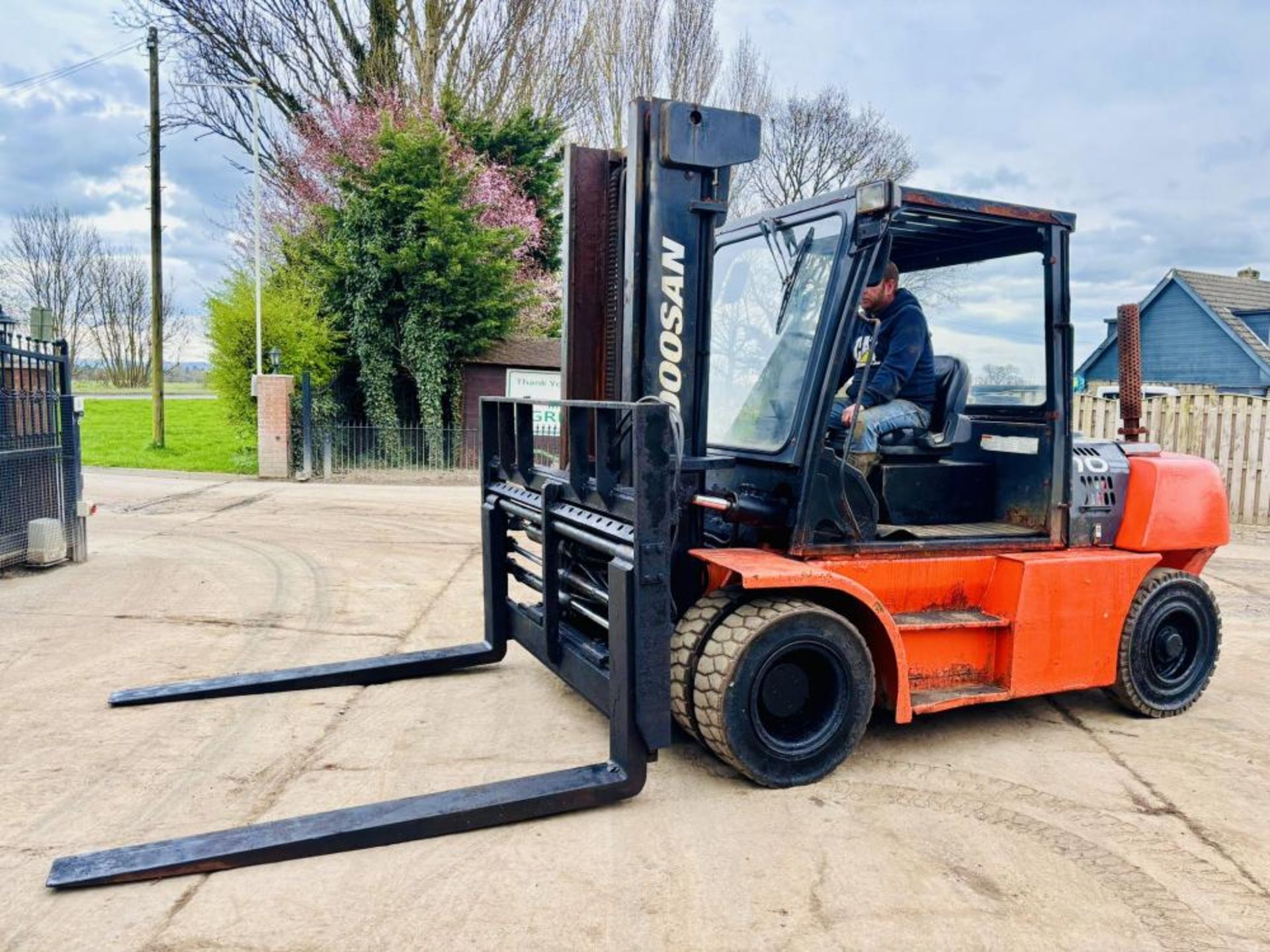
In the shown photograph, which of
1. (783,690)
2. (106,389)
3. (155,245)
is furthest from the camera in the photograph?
(106,389)

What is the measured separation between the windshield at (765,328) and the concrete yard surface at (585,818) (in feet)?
5.37

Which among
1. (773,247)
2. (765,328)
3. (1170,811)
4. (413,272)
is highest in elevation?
(413,272)

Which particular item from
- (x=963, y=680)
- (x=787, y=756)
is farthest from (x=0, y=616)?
(x=963, y=680)

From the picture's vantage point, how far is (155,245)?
21.3 metres

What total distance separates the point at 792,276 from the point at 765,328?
293 mm

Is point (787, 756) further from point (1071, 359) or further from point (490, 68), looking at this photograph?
point (490, 68)

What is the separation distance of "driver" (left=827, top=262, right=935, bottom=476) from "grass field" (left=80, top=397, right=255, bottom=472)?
607 inches

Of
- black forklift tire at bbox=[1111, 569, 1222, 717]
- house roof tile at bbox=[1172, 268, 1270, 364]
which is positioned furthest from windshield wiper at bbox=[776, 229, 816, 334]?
house roof tile at bbox=[1172, 268, 1270, 364]

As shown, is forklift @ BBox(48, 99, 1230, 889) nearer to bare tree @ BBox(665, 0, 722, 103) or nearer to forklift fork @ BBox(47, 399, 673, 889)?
forklift fork @ BBox(47, 399, 673, 889)

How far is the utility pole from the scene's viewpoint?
2086 cm

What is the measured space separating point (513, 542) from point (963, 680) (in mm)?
2571

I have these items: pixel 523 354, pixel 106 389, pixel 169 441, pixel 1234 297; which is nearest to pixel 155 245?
pixel 169 441

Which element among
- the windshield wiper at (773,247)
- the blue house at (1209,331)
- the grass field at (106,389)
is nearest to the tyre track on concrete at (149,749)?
the windshield wiper at (773,247)

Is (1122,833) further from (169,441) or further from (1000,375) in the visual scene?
(169,441)
